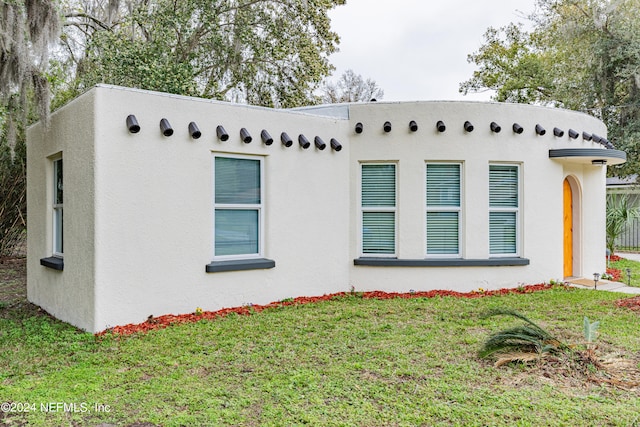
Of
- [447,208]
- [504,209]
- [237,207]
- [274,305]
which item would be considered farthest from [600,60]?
[274,305]

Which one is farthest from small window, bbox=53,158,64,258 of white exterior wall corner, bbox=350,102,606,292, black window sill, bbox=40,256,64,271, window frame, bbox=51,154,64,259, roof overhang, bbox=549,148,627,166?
roof overhang, bbox=549,148,627,166

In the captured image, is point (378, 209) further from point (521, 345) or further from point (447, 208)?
point (521, 345)

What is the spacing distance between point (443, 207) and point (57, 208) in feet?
21.0

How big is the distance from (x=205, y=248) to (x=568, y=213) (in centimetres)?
755

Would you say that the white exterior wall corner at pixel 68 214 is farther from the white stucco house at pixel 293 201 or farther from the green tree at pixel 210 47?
the green tree at pixel 210 47

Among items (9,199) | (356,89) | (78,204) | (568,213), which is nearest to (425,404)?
(78,204)

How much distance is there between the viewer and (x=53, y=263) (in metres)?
6.46

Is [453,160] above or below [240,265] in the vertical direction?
above

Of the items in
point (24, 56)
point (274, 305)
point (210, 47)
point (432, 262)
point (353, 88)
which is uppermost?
point (353, 88)

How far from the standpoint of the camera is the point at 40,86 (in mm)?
6875

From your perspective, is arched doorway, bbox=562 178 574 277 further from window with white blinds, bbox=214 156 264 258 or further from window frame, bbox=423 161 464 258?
window with white blinds, bbox=214 156 264 258

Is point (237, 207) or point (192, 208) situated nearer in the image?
point (192, 208)

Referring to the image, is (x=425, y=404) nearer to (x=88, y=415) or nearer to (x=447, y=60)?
(x=88, y=415)

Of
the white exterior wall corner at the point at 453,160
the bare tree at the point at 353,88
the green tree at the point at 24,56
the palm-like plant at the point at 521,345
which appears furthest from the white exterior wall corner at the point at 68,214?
the bare tree at the point at 353,88
